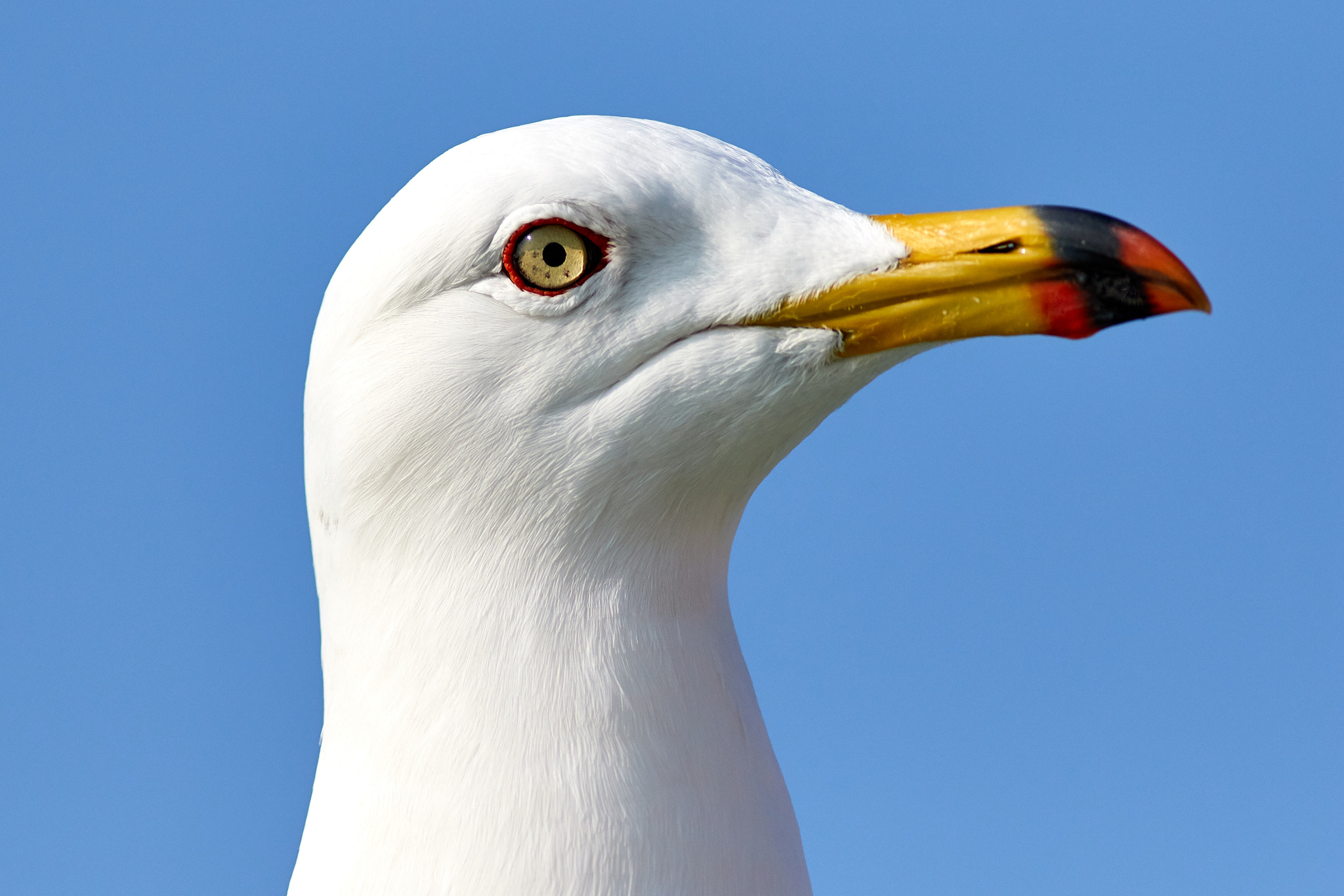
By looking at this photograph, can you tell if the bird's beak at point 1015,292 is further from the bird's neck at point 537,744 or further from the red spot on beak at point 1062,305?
the bird's neck at point 537,744

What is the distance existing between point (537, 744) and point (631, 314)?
0.95m

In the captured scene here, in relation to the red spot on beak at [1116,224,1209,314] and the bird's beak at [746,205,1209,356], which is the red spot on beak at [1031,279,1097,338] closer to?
the bird's beak at [746,205,1209,356]

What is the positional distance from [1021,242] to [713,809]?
4.62 ft

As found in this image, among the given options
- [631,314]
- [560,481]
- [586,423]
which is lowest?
[560,481]

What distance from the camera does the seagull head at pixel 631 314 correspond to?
280cm

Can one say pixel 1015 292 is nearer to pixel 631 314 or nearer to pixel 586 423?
pixel 631 314

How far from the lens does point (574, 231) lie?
279 cm

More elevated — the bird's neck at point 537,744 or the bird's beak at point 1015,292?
the bird's beak at point 1015,292

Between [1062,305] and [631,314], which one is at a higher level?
[1062,305]

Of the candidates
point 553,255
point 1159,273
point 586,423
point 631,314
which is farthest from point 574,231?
point 1159,273

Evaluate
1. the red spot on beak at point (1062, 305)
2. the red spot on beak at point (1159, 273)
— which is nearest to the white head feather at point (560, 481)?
the red spot on beak at point (1062, 305)

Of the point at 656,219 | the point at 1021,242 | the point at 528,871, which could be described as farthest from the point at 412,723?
the point at 1021,242

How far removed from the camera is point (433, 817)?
283 cm

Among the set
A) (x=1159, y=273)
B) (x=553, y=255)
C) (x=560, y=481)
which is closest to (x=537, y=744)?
(x=560, y=481)
